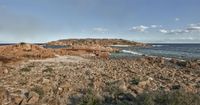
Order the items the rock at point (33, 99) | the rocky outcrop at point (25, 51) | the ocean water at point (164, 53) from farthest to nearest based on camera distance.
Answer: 1. the ocean water at point (164, 53)
2. the rocky outcrop at point (25, 51)
3. the rock at point (33, 99)

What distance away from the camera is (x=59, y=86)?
49.8 feet

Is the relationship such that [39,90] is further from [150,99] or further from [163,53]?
[163,53]

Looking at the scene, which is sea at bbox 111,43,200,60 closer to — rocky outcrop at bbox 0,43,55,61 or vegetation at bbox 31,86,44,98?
rocky outcrop at bbox 0,43,55,61

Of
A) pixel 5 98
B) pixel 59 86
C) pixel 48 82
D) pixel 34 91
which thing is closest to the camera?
pixel 5 98

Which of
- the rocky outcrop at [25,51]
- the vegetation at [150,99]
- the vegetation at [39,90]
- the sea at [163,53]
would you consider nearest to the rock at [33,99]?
the vegetation at [39,90]

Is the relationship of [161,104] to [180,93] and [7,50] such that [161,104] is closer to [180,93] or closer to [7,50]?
[180,93]

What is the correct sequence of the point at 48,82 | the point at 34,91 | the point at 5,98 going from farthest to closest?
the point at 48,82 → the point at 34,91 → the point at 5,98

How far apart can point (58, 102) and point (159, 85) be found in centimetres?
587


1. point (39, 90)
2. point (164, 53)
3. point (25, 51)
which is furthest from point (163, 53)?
point (39, 90)

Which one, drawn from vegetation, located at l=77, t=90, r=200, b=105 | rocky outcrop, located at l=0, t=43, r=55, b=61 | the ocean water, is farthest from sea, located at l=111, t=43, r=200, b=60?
vegetation, located at l=77, t=90, r=200, b=105

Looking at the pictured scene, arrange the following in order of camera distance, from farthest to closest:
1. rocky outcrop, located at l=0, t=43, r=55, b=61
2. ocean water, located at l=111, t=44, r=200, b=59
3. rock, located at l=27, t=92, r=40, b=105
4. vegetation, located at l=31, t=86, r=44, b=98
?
ocean water, located at l=111, t=44, r=200, b=59 < rocky outcrop, located at l=0, t=43, r=55, b=61 < vegetation, located at l=31, t=86, r=44, b=98 < rock, located at l=27, t=92, r=40, b=105

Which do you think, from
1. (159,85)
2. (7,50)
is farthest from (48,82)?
(7,50)

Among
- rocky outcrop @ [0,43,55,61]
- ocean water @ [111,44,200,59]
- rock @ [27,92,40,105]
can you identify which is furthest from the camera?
ocean water @ [111,44,200,59]

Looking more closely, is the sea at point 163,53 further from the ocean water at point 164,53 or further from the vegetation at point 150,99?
the vegetation at point 150,99
